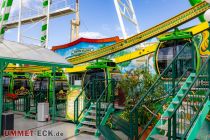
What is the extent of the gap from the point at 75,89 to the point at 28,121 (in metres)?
3.20

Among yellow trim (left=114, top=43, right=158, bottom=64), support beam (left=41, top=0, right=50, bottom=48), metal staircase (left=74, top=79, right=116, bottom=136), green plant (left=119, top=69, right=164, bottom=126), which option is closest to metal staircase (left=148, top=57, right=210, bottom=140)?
green plant (left=119, top=69, right=164, bottom=126)

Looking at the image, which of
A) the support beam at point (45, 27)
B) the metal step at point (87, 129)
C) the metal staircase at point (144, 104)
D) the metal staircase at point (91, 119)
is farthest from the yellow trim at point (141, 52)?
the support beam at point (45, 27)

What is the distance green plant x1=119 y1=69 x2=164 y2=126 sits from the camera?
7613 millimetres

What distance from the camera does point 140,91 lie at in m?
8.46

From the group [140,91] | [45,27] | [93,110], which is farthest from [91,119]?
[45,27]

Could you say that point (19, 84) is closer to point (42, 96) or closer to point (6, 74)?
point (6, 74)

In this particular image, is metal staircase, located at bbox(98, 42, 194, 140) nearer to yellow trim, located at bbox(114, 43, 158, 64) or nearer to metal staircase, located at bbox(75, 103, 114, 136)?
metal staircase, located at bbox(75, 103, 114, 136)

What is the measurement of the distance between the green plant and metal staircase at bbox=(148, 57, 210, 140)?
0.97m

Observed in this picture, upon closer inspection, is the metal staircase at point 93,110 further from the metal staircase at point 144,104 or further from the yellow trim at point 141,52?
the yellow trim at point 141,52

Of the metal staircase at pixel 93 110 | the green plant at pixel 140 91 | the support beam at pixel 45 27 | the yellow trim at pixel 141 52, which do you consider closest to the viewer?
the green plant at pixel 140 91

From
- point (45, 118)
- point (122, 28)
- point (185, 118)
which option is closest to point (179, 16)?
point (185, 118)

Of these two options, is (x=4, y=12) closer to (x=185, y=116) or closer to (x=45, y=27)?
(x=45, y=27)

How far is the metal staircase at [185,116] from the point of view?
16.3ft

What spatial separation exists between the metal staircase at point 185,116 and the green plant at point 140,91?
97 centimetres
